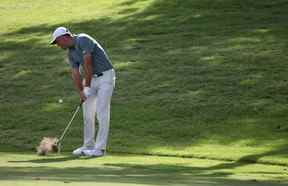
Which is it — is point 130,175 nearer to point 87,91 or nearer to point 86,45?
point 87,91

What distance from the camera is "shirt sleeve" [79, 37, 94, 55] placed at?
1502 centimetres

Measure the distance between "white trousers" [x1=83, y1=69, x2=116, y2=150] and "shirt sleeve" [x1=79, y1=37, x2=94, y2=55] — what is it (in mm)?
520

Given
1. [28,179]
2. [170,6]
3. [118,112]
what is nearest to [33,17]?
[170,6]

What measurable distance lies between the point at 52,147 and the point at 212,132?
477cm

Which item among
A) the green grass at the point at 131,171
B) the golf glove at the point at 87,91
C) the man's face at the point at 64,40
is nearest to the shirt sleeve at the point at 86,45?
the man's face at the point at 64,40

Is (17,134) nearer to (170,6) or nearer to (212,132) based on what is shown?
(212,132)

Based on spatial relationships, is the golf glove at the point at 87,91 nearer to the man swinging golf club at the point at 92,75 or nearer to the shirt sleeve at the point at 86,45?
the man swinging golf club at the point at 92,75

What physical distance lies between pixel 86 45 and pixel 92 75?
54 cm

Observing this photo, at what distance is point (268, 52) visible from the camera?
26.2 m

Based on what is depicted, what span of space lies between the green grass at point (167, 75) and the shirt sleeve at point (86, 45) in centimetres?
315

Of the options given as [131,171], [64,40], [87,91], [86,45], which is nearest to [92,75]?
[87,91]

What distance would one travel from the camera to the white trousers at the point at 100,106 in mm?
15305

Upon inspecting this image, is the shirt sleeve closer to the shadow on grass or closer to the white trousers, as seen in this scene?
the white trousers

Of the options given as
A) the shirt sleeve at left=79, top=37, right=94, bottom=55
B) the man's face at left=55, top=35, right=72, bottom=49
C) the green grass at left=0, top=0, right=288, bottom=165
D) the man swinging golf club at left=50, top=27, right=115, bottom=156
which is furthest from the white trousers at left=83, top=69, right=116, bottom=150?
the green grass at left=0, top=0, right=288, bottom=165
